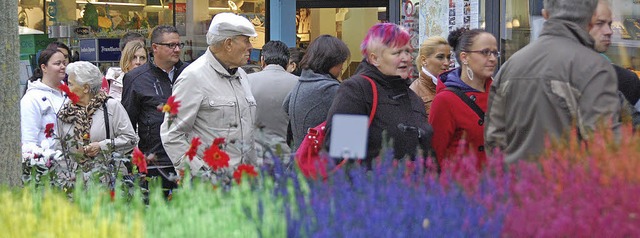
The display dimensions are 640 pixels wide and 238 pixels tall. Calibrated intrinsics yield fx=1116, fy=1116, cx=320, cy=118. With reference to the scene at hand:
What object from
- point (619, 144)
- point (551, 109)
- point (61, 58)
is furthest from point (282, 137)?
point (619, 144)

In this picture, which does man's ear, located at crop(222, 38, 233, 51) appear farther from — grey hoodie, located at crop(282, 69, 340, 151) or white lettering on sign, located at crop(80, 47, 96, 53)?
white lettering on sign, located at crop(80, 47, 96, 53)

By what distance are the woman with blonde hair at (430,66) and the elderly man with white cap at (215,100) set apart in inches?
49.7

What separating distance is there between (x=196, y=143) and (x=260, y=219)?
152 cm

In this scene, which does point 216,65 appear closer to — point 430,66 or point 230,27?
point 230,27

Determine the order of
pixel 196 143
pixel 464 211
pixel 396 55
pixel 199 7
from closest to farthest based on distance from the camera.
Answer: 1. pixel 464 211
2. pixel 196 143
3. pixel 396 55
4. pixel 199 7

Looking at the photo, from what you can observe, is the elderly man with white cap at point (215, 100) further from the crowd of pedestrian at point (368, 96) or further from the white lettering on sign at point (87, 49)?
the white lettering on sign at point (87, 49)

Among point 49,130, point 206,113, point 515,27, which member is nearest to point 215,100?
point 206,113

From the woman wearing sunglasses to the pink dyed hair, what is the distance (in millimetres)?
404

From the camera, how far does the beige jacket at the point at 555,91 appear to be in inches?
177

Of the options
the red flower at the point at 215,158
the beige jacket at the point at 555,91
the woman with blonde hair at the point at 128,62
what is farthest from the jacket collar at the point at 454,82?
the woman with blonde hair at the point at 128,62

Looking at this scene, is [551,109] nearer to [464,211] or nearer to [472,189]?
[472,189]

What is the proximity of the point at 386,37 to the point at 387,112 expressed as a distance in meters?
0.41

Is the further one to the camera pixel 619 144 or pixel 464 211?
pixel 619 144

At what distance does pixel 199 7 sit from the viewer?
17.3m
